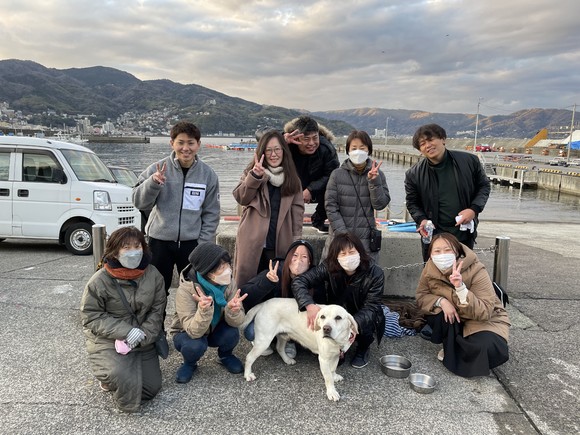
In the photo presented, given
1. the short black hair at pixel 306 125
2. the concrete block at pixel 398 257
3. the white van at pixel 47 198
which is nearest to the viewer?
the short black hair at pixel 306 125

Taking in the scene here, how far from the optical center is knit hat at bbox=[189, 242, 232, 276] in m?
3.29

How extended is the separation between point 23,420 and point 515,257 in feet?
27.1

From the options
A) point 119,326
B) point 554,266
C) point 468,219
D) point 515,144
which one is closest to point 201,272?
point 119,326

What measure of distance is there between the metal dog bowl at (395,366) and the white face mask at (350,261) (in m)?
0.90

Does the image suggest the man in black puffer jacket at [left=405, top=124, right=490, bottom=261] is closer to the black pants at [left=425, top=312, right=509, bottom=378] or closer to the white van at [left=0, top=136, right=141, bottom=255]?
the black pants at [left=425, top=312, right=509, bottom=378]

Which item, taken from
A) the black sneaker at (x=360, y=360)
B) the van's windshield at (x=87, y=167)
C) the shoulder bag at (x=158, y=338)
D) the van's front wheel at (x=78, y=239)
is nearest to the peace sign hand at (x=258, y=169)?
the shoulder bag at (x=158, y=338)

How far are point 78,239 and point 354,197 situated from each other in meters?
6.38

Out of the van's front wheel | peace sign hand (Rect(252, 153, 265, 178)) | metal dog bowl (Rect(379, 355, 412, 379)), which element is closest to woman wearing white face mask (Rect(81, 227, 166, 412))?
peace sign hand (Rect(252, 153, 265, 178))

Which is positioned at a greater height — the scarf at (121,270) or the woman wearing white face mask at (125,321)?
the scarf at (121,270)

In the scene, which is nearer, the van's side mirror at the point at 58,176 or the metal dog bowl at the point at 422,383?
the metal dog bowl at the point at 422,383

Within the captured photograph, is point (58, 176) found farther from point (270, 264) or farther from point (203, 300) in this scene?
point (203, 300)

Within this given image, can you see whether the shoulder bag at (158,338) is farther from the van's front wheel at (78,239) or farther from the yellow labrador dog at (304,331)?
the van's front wheel at (78,239)

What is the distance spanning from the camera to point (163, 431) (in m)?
2.79

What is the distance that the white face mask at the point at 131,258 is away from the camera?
3174mm
